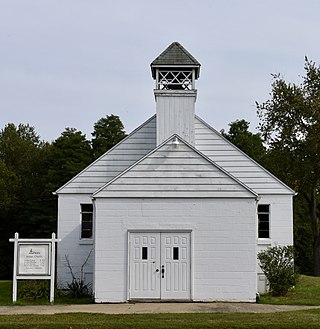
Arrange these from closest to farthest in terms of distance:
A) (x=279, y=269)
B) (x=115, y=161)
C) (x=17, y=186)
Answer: (x=279, y=269) → (x=115, y=161) → (x=17, y=186)

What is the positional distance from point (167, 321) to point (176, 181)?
6.92m

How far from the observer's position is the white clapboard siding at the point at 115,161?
2759 cm

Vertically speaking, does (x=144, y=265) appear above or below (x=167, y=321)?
above

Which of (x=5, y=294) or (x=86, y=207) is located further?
(x=86, y=207)

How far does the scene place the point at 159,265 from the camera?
72.0 feet

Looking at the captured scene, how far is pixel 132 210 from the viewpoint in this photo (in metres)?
22.2

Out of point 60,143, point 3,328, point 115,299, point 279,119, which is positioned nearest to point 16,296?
point 115,299

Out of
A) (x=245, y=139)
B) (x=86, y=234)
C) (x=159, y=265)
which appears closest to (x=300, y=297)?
(x=159, y=265)

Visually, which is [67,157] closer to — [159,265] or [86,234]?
[86,234]

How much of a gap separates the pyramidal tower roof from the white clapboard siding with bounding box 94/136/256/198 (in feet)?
18.4

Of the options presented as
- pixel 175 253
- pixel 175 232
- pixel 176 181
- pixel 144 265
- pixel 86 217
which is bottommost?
pixel 144 265

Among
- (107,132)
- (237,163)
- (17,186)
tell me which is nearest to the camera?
(237,163)

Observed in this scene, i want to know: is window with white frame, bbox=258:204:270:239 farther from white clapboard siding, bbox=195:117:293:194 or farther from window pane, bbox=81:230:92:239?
window pane, bbox=81:230:92:239

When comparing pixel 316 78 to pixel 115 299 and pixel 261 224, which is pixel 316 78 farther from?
pixel 115 299
